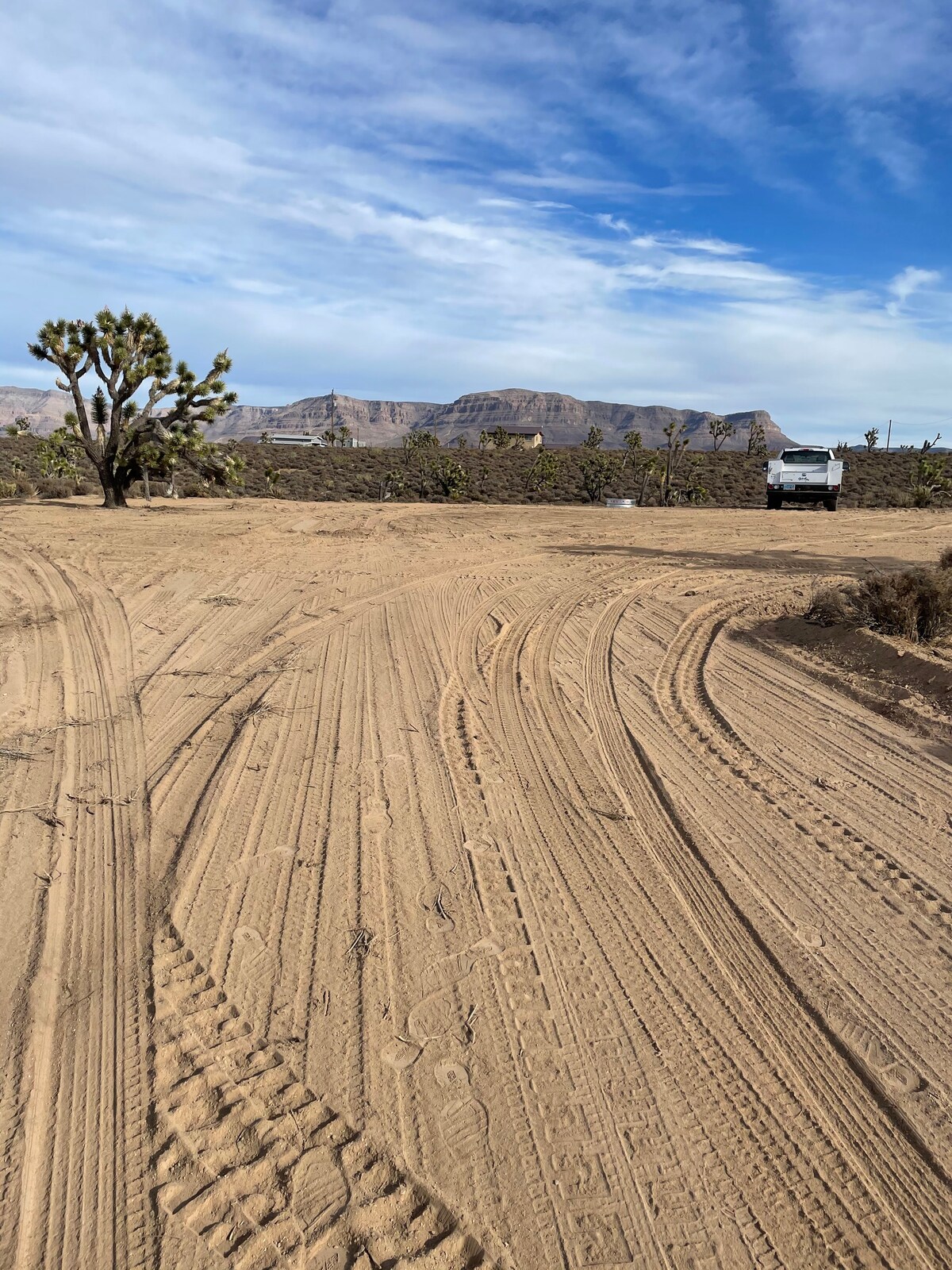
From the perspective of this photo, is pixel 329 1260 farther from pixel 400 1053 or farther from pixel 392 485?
pixel 392 485

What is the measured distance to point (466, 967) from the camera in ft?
11.6

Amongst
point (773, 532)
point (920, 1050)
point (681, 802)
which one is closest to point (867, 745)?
point (681, 802)

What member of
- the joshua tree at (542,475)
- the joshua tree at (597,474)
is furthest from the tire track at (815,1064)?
the joshua tree at (542,475)

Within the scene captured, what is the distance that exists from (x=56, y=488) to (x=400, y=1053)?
25128mm

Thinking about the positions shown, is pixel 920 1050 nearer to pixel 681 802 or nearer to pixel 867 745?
pixel 681 802

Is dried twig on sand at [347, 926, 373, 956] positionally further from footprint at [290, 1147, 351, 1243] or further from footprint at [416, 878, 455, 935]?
footprint at [290, 1147, 351, 1243]

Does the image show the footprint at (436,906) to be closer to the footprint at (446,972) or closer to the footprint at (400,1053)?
the footprint at (446,972)

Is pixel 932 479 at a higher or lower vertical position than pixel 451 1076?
higher

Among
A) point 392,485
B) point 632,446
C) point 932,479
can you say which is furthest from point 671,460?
point 392,485

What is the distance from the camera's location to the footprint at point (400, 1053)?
3.04m

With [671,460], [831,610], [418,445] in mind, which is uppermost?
[418,445]

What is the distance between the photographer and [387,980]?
3453 millimetres

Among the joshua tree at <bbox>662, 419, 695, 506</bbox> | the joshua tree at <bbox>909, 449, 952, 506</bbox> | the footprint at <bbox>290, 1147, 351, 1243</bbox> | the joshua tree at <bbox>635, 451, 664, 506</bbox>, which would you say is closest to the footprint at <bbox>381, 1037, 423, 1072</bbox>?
the footprint at <bbox>290, 1147, 351, 1243</bbox>

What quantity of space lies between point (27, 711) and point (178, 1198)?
15.4 feet
